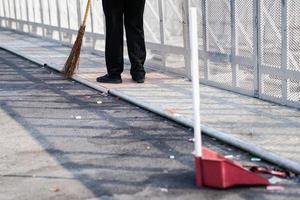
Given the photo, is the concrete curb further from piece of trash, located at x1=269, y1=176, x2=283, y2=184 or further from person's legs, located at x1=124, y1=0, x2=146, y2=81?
person's legs, located at x1=124, y1=0, x2=146, y2=81

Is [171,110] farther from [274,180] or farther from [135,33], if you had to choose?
[274,180]

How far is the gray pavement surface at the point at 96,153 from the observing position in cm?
422

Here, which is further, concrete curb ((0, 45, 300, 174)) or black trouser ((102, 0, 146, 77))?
black trouser ((102, 0, 146, 77))

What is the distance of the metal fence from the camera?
6.27m

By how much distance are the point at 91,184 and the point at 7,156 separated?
3.93ft

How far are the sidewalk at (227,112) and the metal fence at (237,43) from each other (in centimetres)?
18

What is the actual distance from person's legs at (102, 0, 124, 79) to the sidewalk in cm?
27

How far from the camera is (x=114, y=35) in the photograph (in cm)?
823

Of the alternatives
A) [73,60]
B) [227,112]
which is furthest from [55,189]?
[73,60]

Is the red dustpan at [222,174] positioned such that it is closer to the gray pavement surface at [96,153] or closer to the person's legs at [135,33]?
the gray pavement surface at [96,153]

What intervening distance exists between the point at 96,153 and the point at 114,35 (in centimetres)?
335

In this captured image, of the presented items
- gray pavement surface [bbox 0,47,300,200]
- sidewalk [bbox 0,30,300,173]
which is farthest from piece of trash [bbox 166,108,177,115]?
gray pavement surface [bbox 0,47,300,200]

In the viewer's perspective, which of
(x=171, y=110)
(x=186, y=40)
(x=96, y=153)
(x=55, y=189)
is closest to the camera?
(x=55, y=189)

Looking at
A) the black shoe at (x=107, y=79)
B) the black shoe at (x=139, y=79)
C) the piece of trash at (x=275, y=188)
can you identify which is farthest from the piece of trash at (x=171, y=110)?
the piece of trash at (x=275, y=188)
